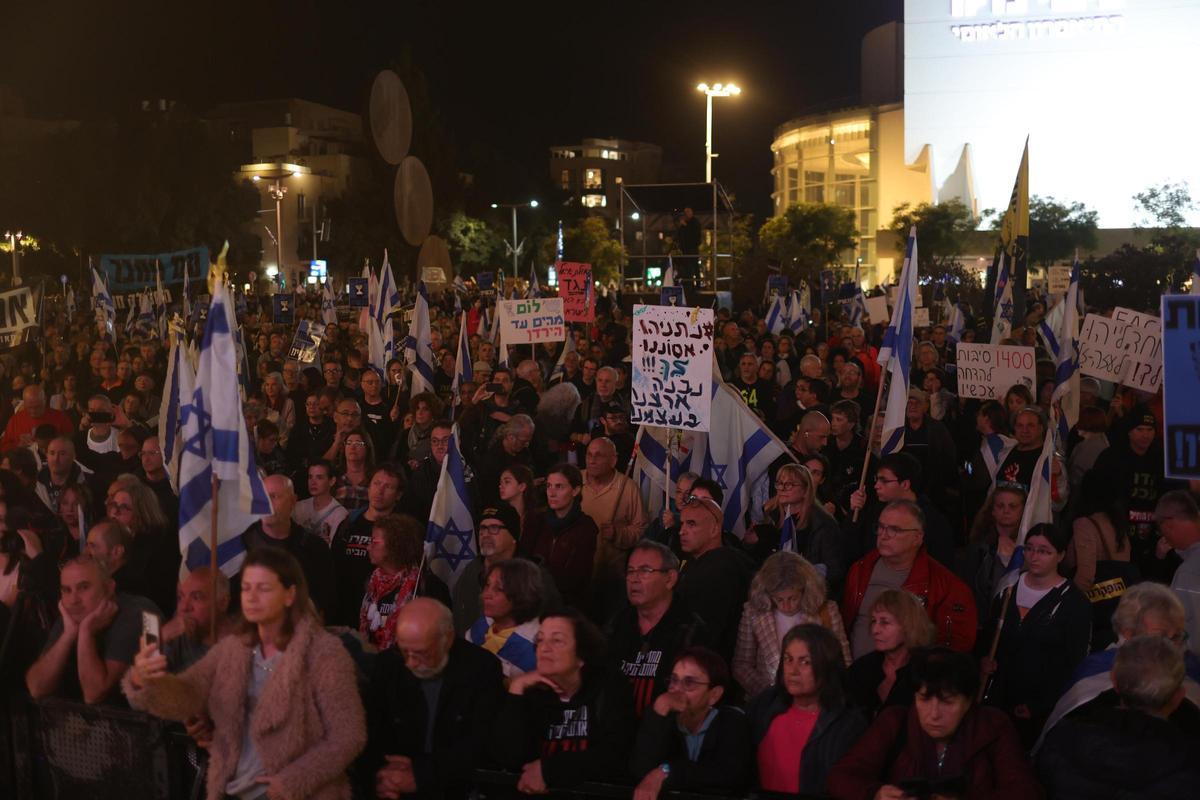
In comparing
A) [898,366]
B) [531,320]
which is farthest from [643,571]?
[531,320]

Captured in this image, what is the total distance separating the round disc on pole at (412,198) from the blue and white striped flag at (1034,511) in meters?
21.3

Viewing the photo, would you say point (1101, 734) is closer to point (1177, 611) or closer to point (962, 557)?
point (1177, 611)

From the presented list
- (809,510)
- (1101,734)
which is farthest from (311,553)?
(1101,734)

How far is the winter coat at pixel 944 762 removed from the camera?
A: 420cm

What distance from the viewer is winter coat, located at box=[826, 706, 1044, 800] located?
4199 millimetres

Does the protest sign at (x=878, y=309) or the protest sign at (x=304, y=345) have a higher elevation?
the protest sign at (x=878, y=309)

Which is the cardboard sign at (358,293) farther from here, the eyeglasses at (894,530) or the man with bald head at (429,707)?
the man with bald head at (429,707)

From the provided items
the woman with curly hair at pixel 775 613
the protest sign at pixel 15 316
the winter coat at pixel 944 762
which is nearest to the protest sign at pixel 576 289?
the protest sign at pixel 15 316

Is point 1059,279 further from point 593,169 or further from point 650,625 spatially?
point 593,169

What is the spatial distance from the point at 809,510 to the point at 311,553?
99.8 inches

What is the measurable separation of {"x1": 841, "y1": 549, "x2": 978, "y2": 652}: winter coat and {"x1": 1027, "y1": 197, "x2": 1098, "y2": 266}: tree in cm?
5969

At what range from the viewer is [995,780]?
4.24 metres

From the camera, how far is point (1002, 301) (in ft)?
45.5

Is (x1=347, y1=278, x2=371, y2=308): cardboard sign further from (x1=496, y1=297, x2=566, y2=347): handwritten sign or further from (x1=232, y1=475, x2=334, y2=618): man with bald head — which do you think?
(x1=232, y1=475, x2=334, y2=618): man with bald head
